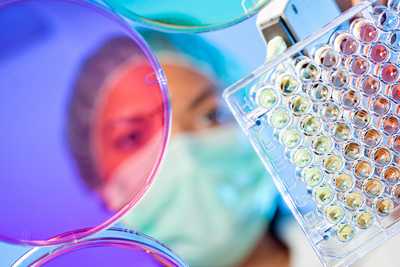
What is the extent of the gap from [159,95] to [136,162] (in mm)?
112

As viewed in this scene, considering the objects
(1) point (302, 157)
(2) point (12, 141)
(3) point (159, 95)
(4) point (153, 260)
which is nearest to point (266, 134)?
(1) point (302, 157)

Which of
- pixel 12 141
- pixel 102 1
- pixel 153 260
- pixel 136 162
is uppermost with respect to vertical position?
pixel 102 1

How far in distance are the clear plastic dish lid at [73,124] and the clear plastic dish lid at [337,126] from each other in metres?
0.16

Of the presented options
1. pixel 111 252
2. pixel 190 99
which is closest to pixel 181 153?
pixel 190 99

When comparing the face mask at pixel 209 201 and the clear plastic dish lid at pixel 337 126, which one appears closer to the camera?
the clear plastic dish lid at pixel 337 126

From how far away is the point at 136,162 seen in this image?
85 centimetres

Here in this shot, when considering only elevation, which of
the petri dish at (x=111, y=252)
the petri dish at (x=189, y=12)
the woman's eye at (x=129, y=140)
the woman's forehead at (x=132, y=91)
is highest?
the petri dish at (x=189, y=12)

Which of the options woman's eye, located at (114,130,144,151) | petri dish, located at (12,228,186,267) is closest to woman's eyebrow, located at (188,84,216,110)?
woman's eye, located at (114,130,144,151)

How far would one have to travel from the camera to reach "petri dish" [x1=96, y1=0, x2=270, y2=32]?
2.67 feet

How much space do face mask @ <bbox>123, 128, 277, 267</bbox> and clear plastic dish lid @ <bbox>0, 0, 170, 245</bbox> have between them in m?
0.07

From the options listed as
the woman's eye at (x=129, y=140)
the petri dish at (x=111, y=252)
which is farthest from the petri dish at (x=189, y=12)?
the petri dish at (x=111, y=252)

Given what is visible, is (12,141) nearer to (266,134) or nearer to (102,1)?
(102,1)

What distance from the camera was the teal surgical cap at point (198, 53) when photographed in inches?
34.7

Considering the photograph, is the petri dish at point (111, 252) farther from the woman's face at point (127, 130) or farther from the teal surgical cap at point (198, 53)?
the teal surgical cap at point (198, 53)
